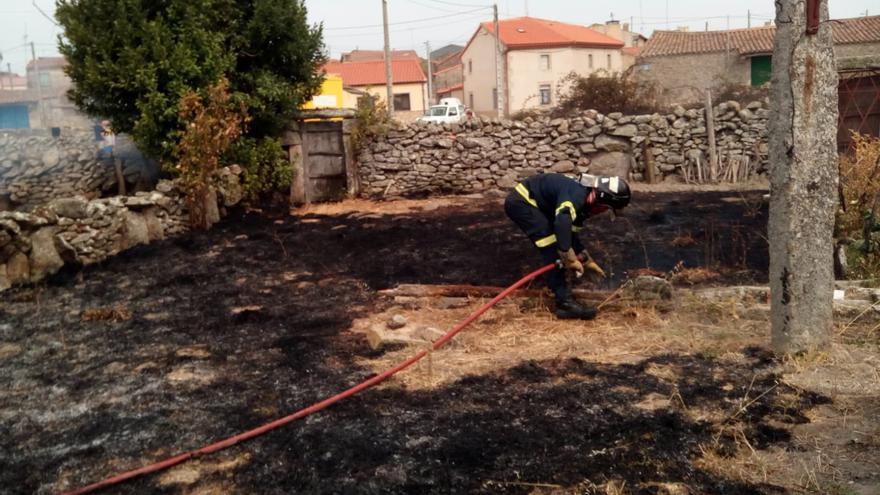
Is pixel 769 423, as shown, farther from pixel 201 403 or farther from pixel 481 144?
pixel 481 144

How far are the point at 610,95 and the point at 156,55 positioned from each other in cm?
1147

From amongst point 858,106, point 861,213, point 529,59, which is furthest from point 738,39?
point 861,213

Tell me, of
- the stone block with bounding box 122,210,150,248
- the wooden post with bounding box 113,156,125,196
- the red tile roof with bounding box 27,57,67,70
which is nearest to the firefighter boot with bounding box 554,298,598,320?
the stone block with bounding box 122,210,150,248

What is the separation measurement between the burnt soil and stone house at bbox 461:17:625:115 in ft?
113

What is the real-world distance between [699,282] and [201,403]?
211 inches

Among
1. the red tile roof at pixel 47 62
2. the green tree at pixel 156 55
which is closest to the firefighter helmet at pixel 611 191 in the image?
the green tree at pixel 156 55

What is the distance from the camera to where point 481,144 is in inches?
659

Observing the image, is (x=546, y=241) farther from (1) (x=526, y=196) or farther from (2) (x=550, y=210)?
(1) (x=526, y=196)

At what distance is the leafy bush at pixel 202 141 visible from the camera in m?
12.1

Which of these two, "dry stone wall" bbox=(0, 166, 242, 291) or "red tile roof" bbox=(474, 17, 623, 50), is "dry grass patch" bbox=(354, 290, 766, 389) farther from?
"red tile roof" bbox=(474, 17, 623, 50)

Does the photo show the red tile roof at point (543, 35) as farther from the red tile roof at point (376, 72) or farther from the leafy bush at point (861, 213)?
the leafy bush at point (861, 213)

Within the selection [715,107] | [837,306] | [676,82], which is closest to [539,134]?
[715,107]

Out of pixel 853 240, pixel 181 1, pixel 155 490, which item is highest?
pixel 181 1

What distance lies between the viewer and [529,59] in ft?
144
